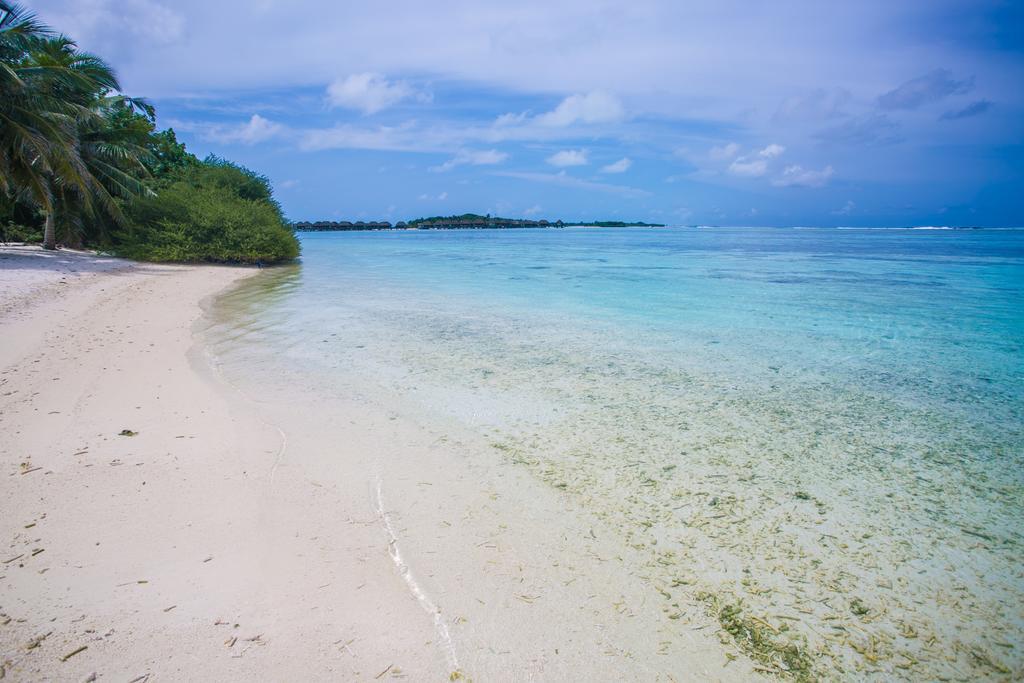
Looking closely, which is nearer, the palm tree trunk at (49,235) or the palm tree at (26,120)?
the palm tree at (26,120)

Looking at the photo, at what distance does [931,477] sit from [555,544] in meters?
3.31

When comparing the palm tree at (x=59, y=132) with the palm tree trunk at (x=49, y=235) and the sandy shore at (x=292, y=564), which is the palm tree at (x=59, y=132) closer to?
the palm tree trunk at (x=49, y=235)

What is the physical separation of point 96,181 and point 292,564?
26.6m

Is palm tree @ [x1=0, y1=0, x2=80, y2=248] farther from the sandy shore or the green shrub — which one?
the sandy shore

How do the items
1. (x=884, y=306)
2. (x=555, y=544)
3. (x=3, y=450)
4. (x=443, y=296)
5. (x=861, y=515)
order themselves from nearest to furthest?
(x=555, y=544)
(x=861, y=515)
(x=3, y=450)
(x=884, y=306)
(x=443, y=296)

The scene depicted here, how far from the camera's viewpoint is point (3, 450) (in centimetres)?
410

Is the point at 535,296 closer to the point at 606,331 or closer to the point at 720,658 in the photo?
the point at 606,331

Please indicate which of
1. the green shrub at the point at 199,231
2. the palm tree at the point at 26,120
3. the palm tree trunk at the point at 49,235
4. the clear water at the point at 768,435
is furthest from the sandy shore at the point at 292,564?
the palm tree trunk at the point at 49,235

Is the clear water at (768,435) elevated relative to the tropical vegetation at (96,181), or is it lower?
lower

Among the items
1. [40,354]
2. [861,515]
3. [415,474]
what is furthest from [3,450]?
[861,515]

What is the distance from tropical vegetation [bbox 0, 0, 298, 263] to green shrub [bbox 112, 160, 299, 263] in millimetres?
56

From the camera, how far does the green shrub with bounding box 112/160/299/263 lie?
82.8ft

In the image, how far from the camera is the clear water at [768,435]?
9.35 feet

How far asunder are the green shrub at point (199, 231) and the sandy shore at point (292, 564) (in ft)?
76.9
